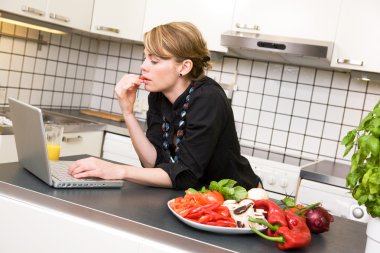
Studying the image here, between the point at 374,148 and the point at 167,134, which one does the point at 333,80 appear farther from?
the point at 374,148

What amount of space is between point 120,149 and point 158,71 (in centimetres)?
131

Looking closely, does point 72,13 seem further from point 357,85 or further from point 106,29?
point 357,85

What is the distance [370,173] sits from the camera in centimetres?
89

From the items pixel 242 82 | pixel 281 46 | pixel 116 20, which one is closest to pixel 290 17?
pixel 281 46

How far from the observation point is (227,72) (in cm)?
309

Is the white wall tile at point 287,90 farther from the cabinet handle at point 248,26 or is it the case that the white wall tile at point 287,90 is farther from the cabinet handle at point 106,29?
the cabinet handle at point 106,29

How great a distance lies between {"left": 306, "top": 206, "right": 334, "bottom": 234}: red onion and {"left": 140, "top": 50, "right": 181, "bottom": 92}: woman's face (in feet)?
2.14

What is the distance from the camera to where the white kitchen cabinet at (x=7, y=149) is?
2.17 meters

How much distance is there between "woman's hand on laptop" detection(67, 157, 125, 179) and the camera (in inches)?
48.5

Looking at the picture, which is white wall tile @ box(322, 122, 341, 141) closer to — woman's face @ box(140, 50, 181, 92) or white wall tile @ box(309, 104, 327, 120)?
white wall tile @ box(309, 104, 327, 120)

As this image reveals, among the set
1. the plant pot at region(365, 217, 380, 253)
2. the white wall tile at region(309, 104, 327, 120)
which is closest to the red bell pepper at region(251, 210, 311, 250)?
the plant pot at region(365, 217, 380, 253)

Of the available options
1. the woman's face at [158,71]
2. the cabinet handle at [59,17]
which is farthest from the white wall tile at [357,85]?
the cabinet handle at [59,17]

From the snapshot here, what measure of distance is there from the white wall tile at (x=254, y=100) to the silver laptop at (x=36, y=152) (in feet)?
6.13

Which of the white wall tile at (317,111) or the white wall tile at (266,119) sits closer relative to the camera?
the white wall tile at (317,111)
